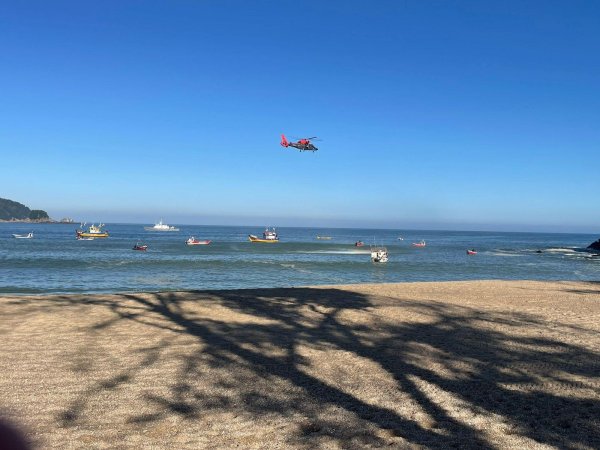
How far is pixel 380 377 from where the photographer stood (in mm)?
7168

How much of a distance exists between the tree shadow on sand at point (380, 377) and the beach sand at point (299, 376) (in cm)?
3

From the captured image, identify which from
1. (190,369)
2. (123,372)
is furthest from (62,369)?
(190,369)

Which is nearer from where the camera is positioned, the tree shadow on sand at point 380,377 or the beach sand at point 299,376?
the beach sand at point 299,376

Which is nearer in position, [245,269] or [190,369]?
[190,369]

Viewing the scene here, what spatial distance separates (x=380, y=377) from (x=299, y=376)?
115 centimetres

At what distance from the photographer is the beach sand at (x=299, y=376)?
16.8 feet

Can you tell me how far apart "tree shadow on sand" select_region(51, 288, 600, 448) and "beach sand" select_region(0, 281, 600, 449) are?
0.03m

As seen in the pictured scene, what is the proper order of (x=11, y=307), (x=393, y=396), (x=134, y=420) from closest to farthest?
(x=134, y=420)
(x=393, y=396)
(x=11, y=307)

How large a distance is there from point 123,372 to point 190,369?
938mm

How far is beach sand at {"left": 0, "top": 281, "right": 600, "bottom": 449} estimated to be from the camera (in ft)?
16.8

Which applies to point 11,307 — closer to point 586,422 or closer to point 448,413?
point 448,413

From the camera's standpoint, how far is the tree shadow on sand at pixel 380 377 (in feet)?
17.4

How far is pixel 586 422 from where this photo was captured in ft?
17.9

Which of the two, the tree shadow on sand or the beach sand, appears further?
the tree shadow on sand
